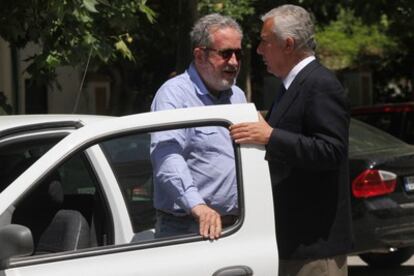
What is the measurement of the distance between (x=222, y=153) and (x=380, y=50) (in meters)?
22.5

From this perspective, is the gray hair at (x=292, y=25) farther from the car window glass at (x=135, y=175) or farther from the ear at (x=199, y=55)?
the car window glass at (x=135, y=175)

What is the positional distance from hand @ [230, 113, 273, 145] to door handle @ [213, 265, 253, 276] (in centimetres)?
46

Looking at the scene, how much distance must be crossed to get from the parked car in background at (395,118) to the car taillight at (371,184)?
3152 mm

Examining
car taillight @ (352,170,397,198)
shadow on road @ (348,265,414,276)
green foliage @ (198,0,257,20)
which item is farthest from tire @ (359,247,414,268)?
green foliage @ (198,0,257,20)

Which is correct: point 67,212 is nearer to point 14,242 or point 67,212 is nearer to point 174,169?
point 174,169

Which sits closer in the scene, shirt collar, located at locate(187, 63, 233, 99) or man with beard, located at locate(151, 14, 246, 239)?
man with beard, located at locate(151, 14, 246, 239)

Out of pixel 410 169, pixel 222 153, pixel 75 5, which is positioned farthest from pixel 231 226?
pixel 410 169

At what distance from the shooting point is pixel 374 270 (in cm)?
904

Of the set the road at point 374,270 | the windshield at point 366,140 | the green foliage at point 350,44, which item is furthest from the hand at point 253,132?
the green foliage at point 350,44

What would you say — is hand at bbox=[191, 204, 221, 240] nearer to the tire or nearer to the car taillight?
the car taillight

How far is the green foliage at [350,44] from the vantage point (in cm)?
2422

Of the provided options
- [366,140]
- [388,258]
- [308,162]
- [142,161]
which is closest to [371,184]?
[366,140]

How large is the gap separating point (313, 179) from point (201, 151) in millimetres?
455

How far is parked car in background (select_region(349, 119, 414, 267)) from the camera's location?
24.3 feet
